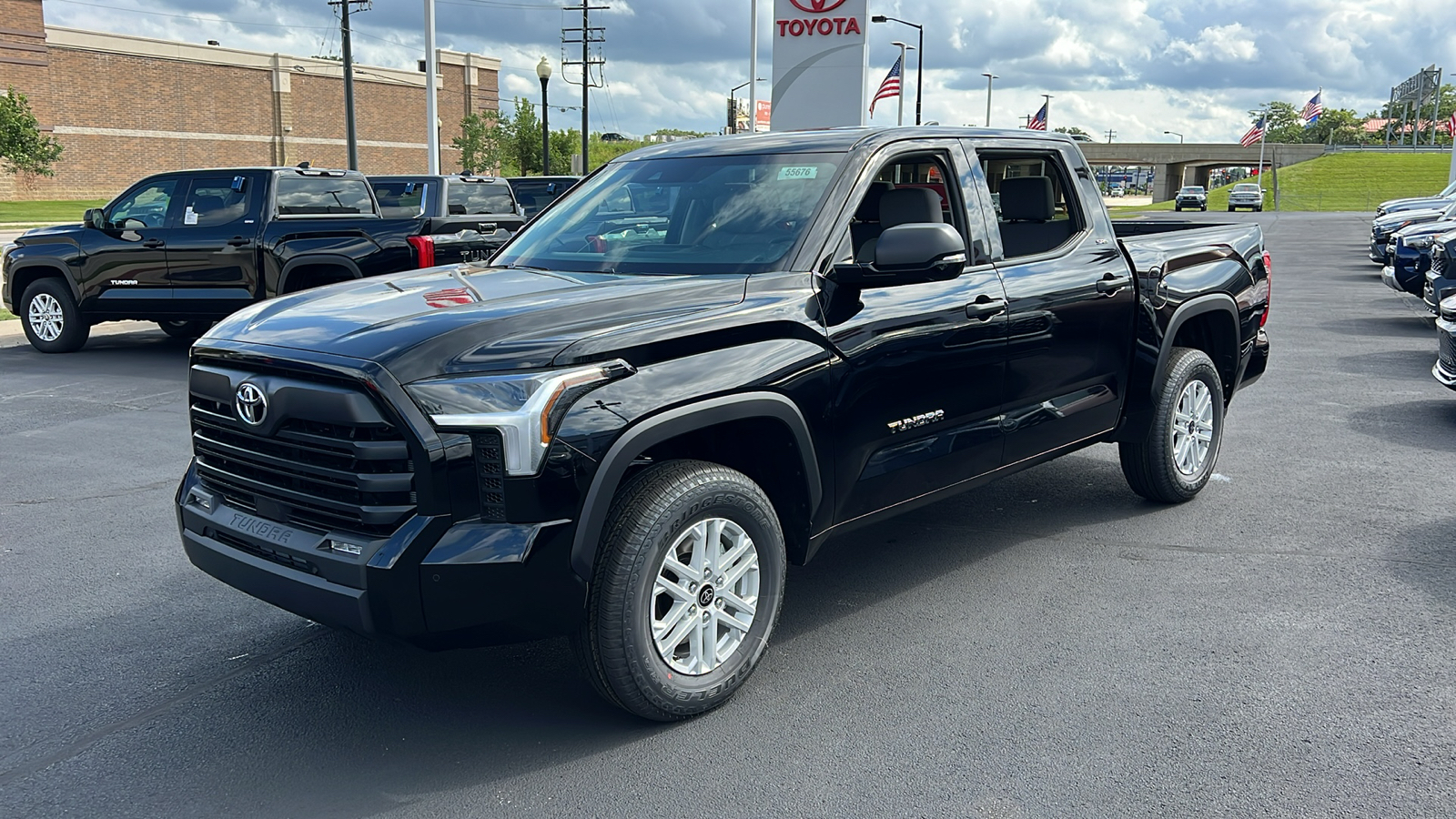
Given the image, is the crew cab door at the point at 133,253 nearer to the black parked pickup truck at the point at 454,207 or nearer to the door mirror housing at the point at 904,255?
the black parked pickup truck at the point at 454,207

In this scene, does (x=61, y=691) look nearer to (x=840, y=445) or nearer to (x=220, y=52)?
(x=840, y=445)

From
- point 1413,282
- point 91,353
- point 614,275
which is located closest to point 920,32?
point 1413,282

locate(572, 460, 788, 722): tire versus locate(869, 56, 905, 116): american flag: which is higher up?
locate(869, 56, 905, 116): american flag

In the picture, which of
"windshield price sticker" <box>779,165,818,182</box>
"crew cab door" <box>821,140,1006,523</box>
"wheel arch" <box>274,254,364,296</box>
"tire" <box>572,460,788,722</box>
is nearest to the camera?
"tire" <box>572,460,788,722</box>

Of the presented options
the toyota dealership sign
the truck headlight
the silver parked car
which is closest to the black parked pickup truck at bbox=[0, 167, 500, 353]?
the truck headlight

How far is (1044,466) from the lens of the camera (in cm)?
721

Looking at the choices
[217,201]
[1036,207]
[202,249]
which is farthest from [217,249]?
[1036,207]

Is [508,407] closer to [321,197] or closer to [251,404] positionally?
[251,404]

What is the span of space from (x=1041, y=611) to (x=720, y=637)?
1575 mm

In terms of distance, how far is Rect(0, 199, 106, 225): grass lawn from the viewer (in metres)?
40.8

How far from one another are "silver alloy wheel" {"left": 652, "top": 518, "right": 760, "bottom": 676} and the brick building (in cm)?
6231

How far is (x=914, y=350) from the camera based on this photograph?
14.3ft

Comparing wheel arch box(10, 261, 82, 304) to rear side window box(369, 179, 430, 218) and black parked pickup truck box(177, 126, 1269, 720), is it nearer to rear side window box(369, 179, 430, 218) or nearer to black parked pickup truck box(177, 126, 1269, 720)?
rear side window box(369, 179, 430, 218)

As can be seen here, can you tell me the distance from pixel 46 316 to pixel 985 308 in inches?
445
